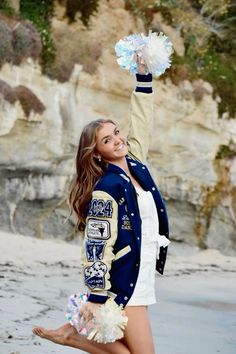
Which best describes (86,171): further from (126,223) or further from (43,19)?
(43,19)

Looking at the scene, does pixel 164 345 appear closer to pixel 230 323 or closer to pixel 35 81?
pixel 230 323

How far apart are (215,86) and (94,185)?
13419 millimetres

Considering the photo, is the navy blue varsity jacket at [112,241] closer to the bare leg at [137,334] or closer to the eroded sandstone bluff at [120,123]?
the bare leg at [137,334]

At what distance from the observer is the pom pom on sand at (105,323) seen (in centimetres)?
441

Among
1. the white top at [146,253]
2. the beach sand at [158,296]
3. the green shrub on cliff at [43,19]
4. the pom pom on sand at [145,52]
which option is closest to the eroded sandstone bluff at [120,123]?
the green shrub on cliff at [43,19]

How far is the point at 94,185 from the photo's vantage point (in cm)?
468

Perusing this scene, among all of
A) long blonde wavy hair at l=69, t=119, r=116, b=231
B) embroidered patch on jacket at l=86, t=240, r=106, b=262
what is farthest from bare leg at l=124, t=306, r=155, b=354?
long blonde wavy hair at l=69, t=119, r=116, b=231

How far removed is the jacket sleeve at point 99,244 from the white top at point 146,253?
0.58 feet

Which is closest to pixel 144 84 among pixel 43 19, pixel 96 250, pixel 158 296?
pixel 96 250

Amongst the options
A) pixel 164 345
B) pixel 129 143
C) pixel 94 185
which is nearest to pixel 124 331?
pixel 94 185

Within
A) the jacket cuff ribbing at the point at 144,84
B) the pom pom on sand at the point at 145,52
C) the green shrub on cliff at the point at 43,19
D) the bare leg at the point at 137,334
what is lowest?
the bare leg at the point at 137,334

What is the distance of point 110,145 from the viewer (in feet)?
15.6

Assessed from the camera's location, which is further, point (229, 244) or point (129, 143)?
point (229, 244)

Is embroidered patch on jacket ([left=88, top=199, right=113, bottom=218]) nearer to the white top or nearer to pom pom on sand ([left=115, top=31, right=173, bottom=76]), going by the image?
the white top
